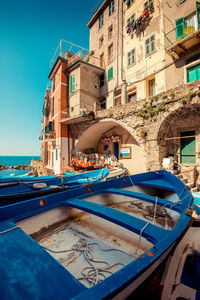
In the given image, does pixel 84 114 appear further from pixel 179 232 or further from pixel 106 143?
pixel 179 232

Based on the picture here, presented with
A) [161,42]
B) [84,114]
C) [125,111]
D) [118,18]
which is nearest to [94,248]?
[125,111]

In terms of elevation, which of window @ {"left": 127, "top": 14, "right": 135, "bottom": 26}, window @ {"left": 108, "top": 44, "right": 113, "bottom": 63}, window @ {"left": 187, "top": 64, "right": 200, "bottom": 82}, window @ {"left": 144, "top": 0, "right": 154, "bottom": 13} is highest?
window @ {"left": 127, "top": 14, "right": 135, "bottom": 26}

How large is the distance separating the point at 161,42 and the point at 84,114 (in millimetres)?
9068

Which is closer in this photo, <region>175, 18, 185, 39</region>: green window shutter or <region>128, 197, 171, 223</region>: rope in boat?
<region>128, 197, 171, 223</region>: rope in boat

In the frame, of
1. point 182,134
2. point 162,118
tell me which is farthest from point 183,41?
point 182,134

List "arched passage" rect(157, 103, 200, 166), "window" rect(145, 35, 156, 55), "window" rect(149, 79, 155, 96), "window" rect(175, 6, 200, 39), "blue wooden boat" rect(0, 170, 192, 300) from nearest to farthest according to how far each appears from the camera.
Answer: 1. "blue wooden boat" rect(0, 170, 192, 300)
2. "arched passage" rect(157, 103, 200, 166)
3. "window" rect(175, 6, 200, 39)
4. "window" rect(145, 35, 156, 55)
5. "window" rect(149, 79, 155, 96)

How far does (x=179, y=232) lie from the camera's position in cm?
171

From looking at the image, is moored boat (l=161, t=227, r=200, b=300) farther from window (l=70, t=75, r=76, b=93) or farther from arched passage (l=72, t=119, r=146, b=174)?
window (l=70, t=75, r=76, b=93)

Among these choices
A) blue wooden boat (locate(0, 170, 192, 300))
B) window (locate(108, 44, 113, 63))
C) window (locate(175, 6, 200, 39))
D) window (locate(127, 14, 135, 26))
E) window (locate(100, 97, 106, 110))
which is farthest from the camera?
window (locate(100, 97, 106, 110))

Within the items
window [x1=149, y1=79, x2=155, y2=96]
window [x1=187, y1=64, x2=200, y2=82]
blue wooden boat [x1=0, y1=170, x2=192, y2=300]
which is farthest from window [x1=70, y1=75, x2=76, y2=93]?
blue wooden boat [x1=0, y1=170, x2=192, y2=300]

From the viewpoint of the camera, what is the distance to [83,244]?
2336 mm

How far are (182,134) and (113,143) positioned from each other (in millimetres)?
6951

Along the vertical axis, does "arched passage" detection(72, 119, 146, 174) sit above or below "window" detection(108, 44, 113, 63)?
below

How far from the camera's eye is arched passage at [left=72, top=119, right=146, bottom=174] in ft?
41.0
